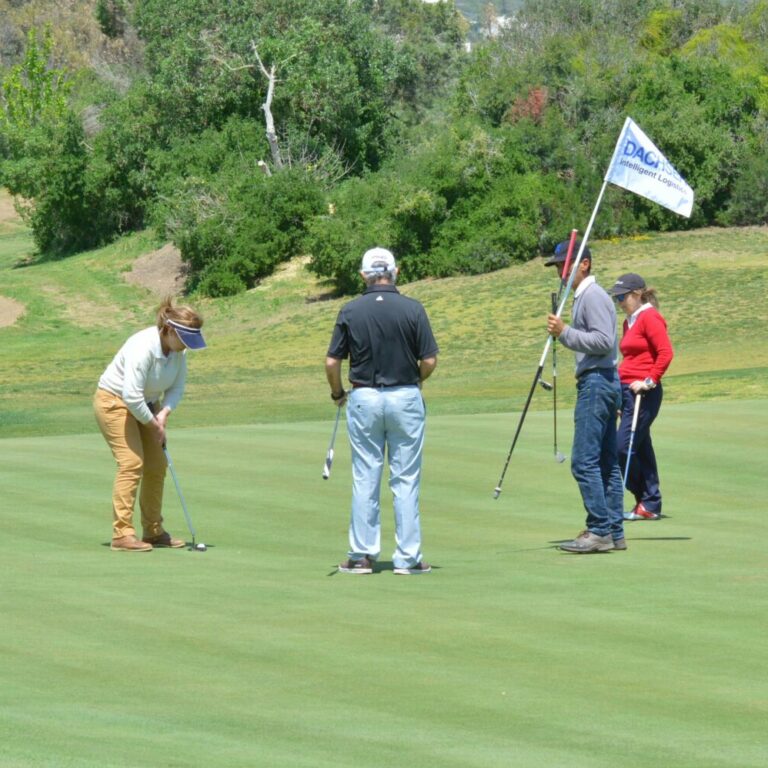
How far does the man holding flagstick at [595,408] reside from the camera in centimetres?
1027

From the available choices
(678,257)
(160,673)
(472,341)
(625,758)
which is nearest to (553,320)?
(160,673)

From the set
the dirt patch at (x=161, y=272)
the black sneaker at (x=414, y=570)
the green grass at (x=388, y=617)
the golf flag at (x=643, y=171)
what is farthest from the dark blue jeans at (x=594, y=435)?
the dirt patch at (x=161, y=272)

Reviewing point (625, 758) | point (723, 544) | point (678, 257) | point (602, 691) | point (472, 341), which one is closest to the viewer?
point (625, 758)

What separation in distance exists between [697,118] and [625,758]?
168 ft

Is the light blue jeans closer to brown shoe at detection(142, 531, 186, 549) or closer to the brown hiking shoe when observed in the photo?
the brown hiking shoe

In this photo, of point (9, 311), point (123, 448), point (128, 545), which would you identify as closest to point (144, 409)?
point (123, 448)

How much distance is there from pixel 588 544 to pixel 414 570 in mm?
1435

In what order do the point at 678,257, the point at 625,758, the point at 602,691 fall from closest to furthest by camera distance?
the point at 625,758, the point at 602,691, the point at 678,257

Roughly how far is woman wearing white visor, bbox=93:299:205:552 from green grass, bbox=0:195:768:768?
353mm

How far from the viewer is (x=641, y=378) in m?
12.8

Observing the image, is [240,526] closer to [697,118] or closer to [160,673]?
[160,673]

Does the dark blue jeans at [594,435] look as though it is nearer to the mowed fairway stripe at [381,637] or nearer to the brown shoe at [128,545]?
the mowed fairway stripe at [381,637]

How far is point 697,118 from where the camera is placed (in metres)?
54.3

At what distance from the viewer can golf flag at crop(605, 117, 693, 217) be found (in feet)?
40.1
